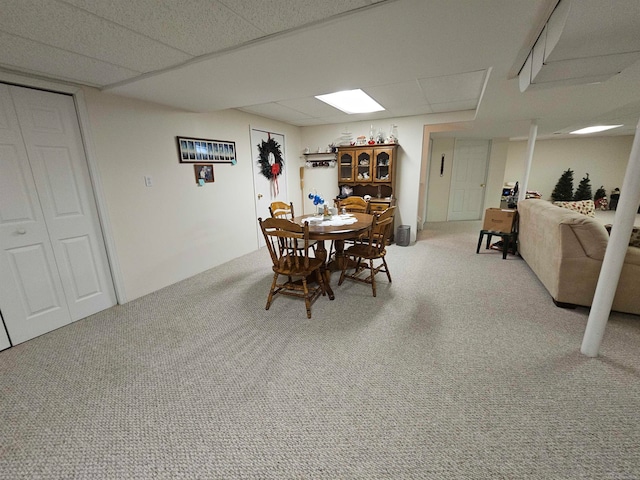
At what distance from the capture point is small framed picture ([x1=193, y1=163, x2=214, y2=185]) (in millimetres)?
3410

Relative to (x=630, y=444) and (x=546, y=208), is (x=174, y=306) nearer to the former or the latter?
(x=630, y=444)

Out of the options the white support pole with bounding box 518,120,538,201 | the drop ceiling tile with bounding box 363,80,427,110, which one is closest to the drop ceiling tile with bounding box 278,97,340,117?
the drop ceiling tile with bounding box 363,80,427,110

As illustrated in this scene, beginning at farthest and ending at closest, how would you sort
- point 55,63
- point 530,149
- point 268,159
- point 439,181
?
point 439,181, point 268,159, point 530,149, point 55,63

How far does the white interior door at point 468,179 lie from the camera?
6.09 meters

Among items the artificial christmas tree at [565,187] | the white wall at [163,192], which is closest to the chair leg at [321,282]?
the white wall at [163,192]

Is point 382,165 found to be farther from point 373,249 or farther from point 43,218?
point 43,218

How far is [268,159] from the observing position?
14.9 ft

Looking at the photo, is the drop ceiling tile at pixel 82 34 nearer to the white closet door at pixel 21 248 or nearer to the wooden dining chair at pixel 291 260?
the white closet door at pixel 21 248

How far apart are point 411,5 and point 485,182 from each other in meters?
6.02

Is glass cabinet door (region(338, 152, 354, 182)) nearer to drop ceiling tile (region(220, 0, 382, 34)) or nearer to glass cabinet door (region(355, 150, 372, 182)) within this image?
glass cabinet door (region(355, 150, 372, 182))

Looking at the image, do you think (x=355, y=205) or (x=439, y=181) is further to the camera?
(x=439, y=181)

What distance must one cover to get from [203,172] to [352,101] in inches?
86.4

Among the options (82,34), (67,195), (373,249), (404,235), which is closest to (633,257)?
(373,249)

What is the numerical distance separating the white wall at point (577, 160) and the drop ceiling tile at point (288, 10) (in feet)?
28.1
